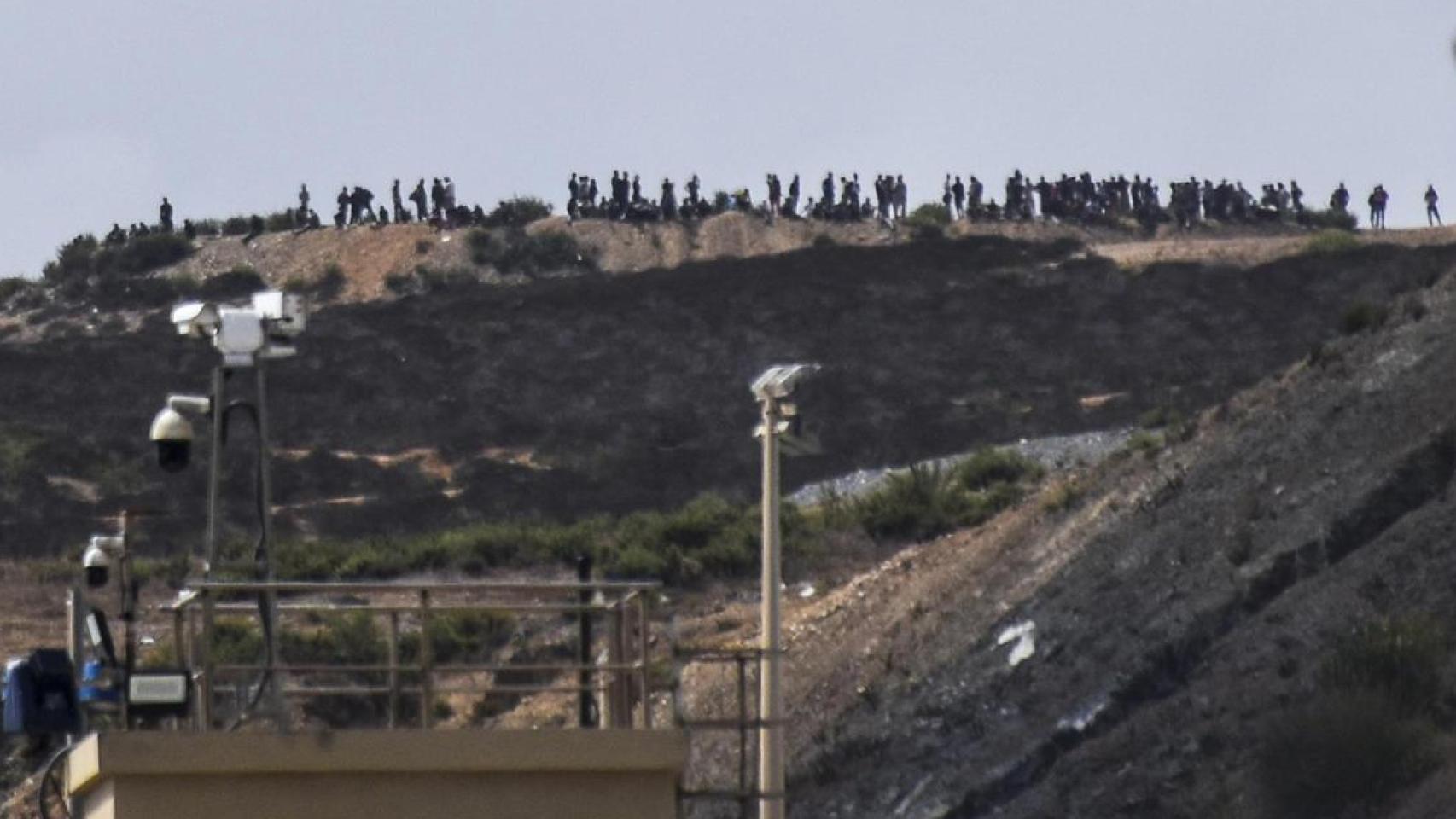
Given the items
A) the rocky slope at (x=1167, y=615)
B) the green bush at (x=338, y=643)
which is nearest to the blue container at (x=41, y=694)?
the rocky slope at (x=1167, y=615)

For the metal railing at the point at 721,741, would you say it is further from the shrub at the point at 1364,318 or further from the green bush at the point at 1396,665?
the shrub at the point at 1364,318

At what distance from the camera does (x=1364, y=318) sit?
144 feet

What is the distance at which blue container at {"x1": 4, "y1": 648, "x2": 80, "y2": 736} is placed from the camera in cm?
1775

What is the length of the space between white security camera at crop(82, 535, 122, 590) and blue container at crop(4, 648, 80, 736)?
2.18ft

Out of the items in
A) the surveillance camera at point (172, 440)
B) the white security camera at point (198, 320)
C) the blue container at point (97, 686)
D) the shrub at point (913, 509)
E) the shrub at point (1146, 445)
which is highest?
the white security camera at point (198, 320)

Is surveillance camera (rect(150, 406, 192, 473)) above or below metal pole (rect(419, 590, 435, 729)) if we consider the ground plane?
above

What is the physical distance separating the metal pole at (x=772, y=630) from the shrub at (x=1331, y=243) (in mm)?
58748

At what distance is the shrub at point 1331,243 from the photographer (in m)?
80.2

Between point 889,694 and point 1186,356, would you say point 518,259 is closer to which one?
point 1186,356

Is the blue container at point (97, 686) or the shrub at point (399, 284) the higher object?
the blue container at point (97, 686)

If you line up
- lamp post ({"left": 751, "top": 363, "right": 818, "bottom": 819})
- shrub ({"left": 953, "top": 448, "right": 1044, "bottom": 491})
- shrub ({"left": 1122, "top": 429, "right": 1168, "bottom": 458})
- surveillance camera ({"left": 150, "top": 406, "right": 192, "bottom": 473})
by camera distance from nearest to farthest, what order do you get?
surveillance camera ({"left": 150, "top": 406, "right": 192, "bottom": 473}) < lamp post ({"left": 751, "top": 363, "right": 818, "bottom": 819}) < shrub ({"left": 1122, "top": 429, "right": 1168, "bottom": 458}) < shrub ({"left": 953, "top": 448, "right": 1044, "bottom": 491})

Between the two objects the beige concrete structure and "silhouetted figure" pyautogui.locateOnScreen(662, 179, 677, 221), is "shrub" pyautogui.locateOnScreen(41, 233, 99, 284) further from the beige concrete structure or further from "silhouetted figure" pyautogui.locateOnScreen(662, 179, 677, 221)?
the beige concrete structure

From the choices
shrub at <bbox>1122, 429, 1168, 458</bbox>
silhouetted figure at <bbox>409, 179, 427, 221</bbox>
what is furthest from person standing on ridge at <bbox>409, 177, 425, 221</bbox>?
shrub at <bbox>1122, 429, 1168, 458</bbox>

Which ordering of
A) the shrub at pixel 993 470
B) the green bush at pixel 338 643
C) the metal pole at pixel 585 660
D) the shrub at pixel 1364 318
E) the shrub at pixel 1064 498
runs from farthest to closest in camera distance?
the shrub at pixel 993 470
the green bush at pixel 338 643
the shrub at pixel 1064 498
the shrub at pixel 1364 318
the metal pole at pixel 585 660
